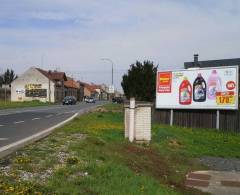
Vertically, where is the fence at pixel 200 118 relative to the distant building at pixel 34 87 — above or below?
below

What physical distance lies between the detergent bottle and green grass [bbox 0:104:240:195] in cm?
956

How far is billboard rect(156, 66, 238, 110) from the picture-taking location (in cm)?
2447

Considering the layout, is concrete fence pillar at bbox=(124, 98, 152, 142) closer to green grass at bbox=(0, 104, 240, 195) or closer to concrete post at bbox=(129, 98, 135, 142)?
concrete post at bbox=(129, 98, 135, 142)

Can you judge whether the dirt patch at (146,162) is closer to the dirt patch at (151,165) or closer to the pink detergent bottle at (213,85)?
the dirt patch at (151,165)

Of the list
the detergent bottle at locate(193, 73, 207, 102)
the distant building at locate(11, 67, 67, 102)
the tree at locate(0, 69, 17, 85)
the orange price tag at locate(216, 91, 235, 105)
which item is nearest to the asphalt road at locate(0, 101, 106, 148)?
the detergent bottle at locate(193, 73, 207, 102)

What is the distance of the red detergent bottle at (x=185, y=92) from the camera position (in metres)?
26.1

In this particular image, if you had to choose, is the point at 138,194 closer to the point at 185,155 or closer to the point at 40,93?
the point at 185,155

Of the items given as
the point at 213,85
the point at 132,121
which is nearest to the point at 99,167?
the point at 132,121

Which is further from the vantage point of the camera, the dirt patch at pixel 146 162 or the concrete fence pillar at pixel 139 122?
the concrete fence pillar at pixel 139 122

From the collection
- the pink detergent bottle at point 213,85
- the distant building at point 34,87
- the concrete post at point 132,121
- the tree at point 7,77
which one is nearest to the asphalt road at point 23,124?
the concrete post at point 132,121

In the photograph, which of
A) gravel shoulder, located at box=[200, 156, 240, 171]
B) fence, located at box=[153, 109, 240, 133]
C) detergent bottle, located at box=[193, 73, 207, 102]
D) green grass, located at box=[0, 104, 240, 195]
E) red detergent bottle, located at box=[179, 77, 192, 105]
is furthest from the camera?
red detergent bottle, located at box=[179, 77, 192, 105]

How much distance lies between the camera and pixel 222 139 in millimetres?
20016

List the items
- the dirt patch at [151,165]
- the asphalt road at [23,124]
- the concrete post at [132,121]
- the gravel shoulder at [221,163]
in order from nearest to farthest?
the dirt patch at [151,165] → the gravel shoulder at [221,163] → the concrete post at [132,121] → the asphalt road at [23,124]

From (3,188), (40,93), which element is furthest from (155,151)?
(40,93)
